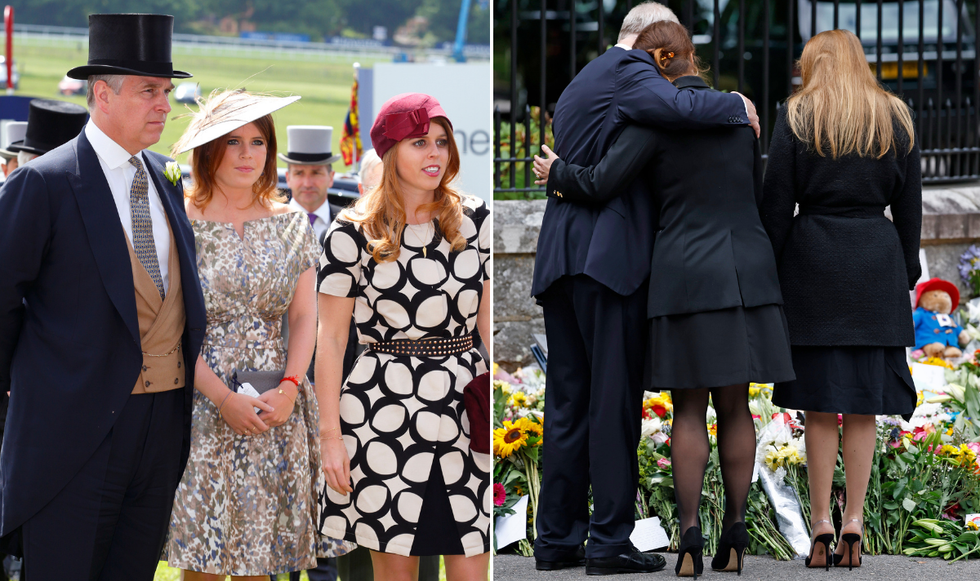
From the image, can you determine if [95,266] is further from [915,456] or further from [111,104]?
[915,456]

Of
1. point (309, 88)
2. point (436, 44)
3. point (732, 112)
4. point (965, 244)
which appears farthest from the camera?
point (436, 44)

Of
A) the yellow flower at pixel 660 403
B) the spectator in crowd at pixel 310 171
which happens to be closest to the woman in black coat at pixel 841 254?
the yellow flower at pixel 660 403

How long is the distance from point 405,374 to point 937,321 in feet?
12.0

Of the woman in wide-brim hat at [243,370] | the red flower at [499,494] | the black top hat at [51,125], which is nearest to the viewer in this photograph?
the woman in wide-brim hat at [243,370]

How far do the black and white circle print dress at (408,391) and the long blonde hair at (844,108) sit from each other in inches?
46.9

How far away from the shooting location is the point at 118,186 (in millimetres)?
2314

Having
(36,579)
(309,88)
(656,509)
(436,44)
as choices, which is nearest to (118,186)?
(36,579)

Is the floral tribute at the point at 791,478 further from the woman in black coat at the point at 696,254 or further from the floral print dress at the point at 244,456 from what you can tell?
the floral print dress at the point at 244,456

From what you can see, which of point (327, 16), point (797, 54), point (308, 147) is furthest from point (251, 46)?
point (308, 147)

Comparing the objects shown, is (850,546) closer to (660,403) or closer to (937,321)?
(660,403)

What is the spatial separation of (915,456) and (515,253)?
5.27 ft

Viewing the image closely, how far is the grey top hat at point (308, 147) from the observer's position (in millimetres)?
4160

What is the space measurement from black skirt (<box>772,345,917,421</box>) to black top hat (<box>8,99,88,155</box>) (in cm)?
258

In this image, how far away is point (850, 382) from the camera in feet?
9.66
